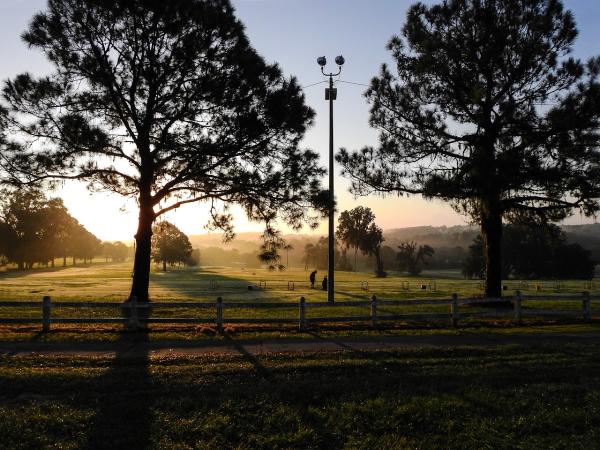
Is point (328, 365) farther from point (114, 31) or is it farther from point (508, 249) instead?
point (508, 249)

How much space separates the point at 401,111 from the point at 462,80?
9.31 feet

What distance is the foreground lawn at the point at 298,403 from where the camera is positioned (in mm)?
6406

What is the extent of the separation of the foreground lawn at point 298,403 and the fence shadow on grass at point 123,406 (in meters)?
0.02

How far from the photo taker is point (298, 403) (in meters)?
7.73

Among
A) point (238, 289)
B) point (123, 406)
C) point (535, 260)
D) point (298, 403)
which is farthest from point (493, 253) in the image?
point (535, 260)

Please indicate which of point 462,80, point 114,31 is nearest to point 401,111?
point 462,80

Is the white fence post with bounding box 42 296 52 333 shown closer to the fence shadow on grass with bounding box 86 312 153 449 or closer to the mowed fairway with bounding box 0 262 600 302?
the fence shadow on grass with bounding box 86 312 153 449

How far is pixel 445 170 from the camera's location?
69.6 feet

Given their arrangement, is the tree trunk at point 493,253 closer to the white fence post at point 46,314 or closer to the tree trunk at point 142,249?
the tree trunk at point 142,249

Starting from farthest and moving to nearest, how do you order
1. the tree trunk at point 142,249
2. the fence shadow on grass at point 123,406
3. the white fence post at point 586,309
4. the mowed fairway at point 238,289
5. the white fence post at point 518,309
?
the mowed fairway at point 238,289 < the tree trunk at point 142,249 < the white fence post at point 586,309 < the white fence post at point 518,309 < the fence shadow on grass at point 123,406

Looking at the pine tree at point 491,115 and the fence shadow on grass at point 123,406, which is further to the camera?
the pine tree at point 491,115

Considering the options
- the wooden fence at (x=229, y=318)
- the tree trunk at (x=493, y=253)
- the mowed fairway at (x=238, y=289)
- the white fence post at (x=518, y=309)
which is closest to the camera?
the wooden fence at (x=229, y=318)

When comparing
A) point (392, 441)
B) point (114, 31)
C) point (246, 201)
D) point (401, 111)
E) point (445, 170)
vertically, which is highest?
point (114, 31)

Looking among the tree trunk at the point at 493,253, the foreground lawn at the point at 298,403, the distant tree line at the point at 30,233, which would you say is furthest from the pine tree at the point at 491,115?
the distant tree line at the point at 30,233
